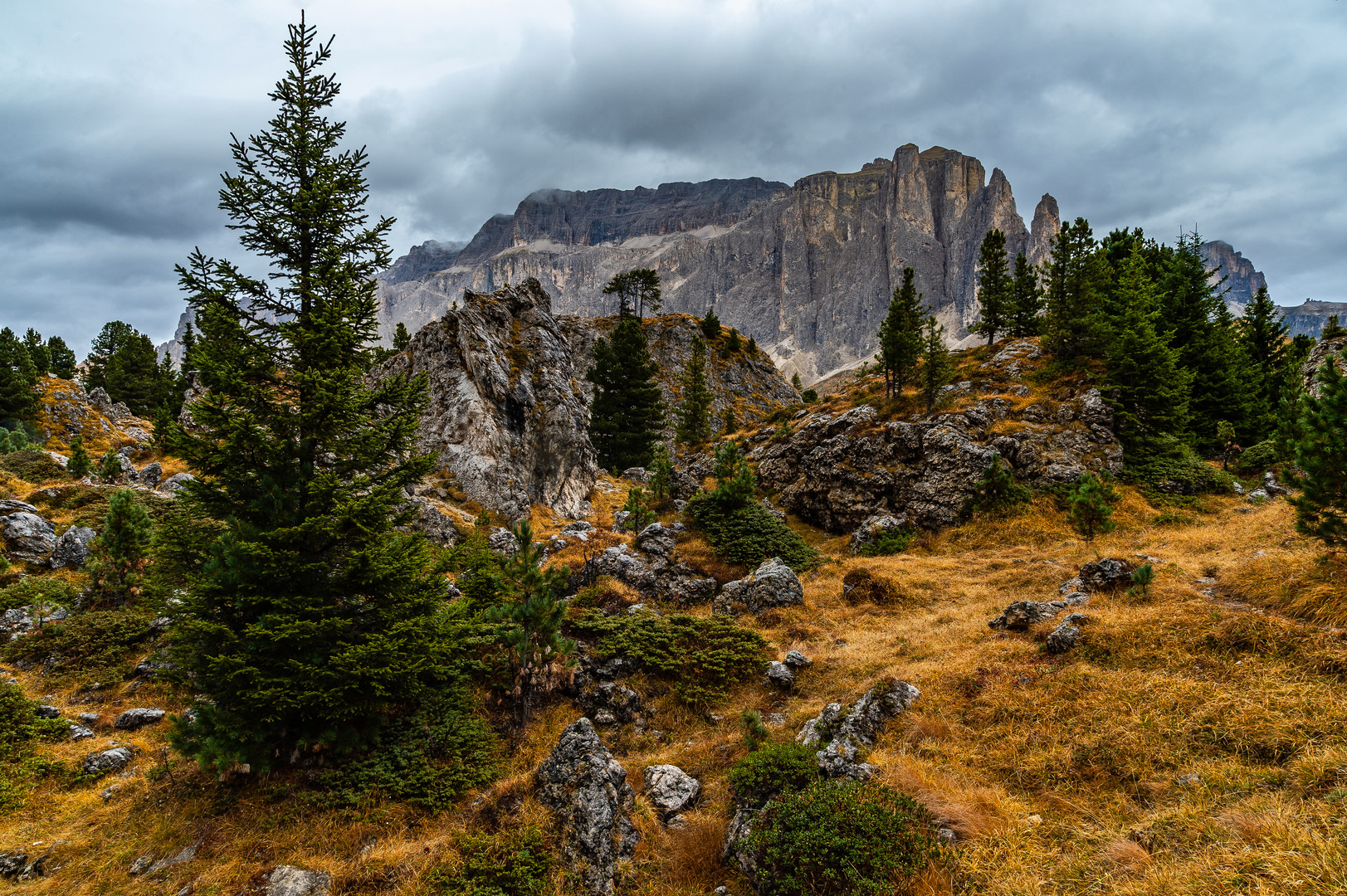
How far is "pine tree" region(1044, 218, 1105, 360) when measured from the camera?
31.8 metres

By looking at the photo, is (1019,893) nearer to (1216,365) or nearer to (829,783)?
(829,783)

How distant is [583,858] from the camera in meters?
8.38

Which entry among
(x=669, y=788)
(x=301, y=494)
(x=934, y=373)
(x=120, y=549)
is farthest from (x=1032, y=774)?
(x=934, y=373)

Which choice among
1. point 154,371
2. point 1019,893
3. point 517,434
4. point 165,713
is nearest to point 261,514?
point 165,713

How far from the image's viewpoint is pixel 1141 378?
27844mm

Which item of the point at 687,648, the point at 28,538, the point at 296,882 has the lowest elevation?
the point at 296,882

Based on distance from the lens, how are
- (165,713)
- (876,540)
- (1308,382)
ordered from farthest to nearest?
(1308,382) → (876,540) → (165,713)

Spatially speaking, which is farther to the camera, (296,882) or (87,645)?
(87,645)

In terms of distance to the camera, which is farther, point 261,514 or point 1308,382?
point 1308,382

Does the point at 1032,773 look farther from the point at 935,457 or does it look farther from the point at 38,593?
the point at 38,593

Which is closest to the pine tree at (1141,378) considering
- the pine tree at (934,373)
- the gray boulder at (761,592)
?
the pine tree at (934,373)

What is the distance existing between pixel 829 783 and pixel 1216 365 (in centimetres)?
3892

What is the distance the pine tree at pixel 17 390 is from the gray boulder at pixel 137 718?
48364mm

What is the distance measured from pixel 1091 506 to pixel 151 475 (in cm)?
5045
